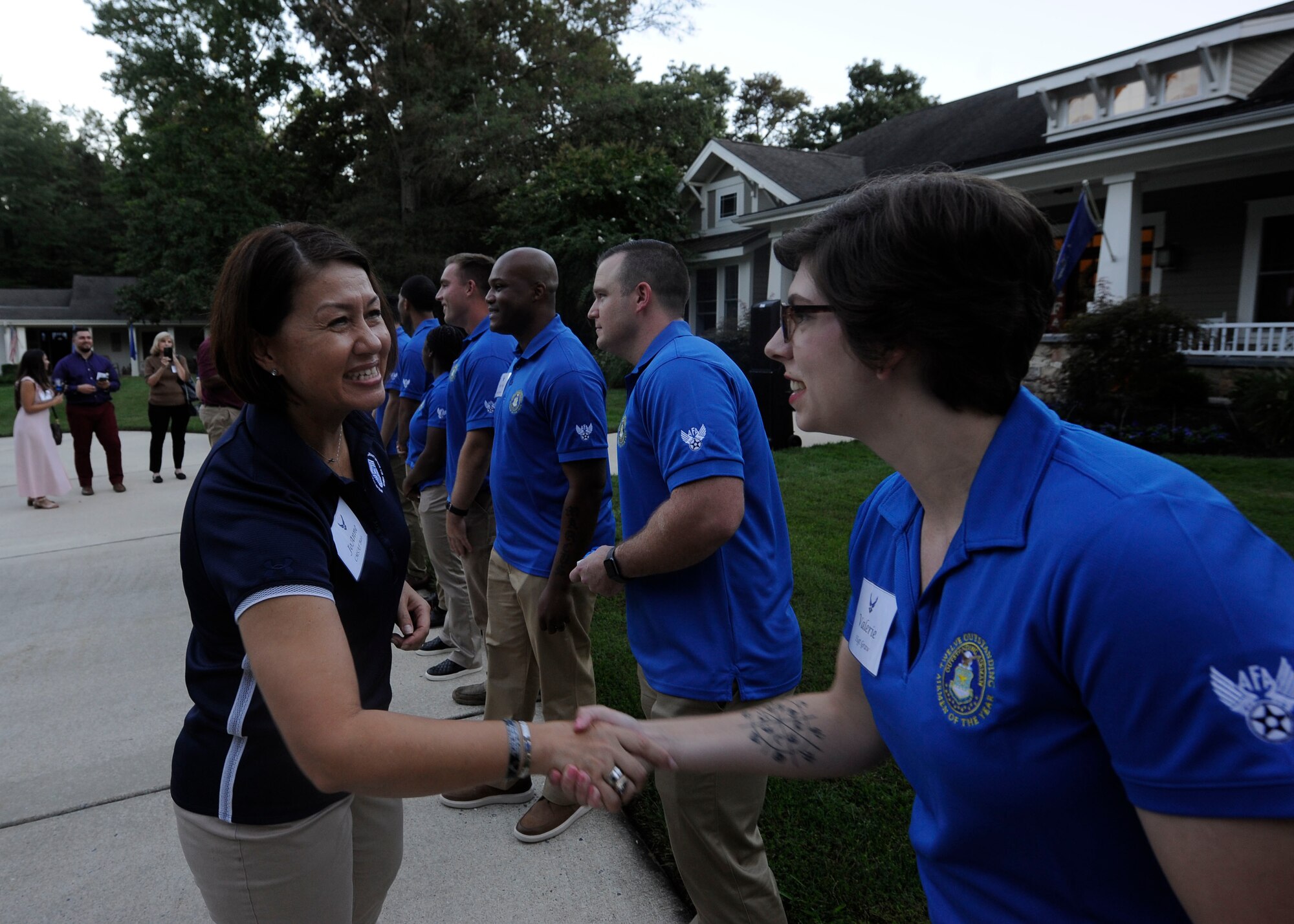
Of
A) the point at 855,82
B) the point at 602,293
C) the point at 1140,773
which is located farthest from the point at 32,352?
the point at 855,82

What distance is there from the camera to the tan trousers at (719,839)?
7.40 feet

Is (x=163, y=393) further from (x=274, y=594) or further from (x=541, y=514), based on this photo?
(x=274, y=594)

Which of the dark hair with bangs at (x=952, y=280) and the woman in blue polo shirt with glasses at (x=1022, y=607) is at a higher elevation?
the dark hair with bangs at (x=952, y=280)

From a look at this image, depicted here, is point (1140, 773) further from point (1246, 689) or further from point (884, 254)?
point (884, 254)

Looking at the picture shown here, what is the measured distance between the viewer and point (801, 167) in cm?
2238

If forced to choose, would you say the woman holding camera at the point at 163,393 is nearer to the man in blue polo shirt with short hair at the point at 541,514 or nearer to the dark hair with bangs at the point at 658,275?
the man in blue polo shirt with short hair at the point at 541,514

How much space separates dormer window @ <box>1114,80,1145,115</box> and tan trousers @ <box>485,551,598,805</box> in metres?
15.6

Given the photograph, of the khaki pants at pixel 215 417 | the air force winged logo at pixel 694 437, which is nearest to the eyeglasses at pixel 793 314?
the air force winged logo at pixel 694 437

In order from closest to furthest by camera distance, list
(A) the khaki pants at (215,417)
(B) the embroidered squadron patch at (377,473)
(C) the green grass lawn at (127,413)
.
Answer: (B) the embroidered squadron patch at (377,473) < (A) the khaki pants at (215,417) < (C) the green grass lawn at (127,413)

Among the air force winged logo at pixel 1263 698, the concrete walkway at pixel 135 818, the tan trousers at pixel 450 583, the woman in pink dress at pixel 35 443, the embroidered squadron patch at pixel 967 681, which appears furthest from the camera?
the woman in pink dress at pixel 35 443

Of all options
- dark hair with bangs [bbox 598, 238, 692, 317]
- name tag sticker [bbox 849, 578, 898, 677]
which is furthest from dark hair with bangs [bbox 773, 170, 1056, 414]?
dark hair with bangs [bbox 598, 238, 692, 317]

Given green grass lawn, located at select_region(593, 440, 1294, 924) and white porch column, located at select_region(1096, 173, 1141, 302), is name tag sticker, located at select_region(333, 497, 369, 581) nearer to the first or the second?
green grass lawn, located at select_region(593, 440, 1294, 924)

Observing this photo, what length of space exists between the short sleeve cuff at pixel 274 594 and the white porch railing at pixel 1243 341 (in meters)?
12.7

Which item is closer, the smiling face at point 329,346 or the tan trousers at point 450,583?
the smiling face at point 329,346
